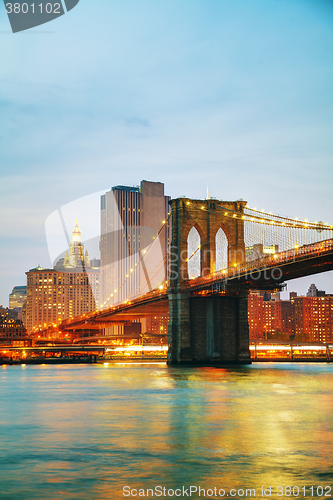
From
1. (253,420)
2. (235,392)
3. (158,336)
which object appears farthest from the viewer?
(158,336)

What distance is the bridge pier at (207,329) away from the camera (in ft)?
196

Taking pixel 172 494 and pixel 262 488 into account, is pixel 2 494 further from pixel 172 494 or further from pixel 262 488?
pixel 262 488

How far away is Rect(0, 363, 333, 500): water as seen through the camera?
15188mm

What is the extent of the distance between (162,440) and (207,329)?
39.7m

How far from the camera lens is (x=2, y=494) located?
14297mm

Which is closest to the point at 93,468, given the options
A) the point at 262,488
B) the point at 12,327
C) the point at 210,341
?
the point at 262,488

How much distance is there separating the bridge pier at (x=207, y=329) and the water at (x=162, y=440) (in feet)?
63.0

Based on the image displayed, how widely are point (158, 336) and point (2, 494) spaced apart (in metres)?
144

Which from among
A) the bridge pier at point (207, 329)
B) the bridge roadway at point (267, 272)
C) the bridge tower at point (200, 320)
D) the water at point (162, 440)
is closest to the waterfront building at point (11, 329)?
the bridge roadway at point (267, 272)

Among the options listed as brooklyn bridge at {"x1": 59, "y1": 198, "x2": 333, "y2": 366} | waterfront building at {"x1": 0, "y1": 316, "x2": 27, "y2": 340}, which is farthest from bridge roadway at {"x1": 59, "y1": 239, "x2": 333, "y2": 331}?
waterfront building at {"x1": 0, "y1": 316, "x2": 27, "y2": 340}

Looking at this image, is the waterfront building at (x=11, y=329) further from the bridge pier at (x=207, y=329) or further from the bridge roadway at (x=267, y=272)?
the bridge pier at (x=207, y=329)

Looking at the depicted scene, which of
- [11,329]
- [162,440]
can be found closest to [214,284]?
[162,440]

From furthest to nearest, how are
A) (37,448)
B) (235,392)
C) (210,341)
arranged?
(210,341) → (235,392) → (37,448)

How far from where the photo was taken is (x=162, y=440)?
21.3 m
